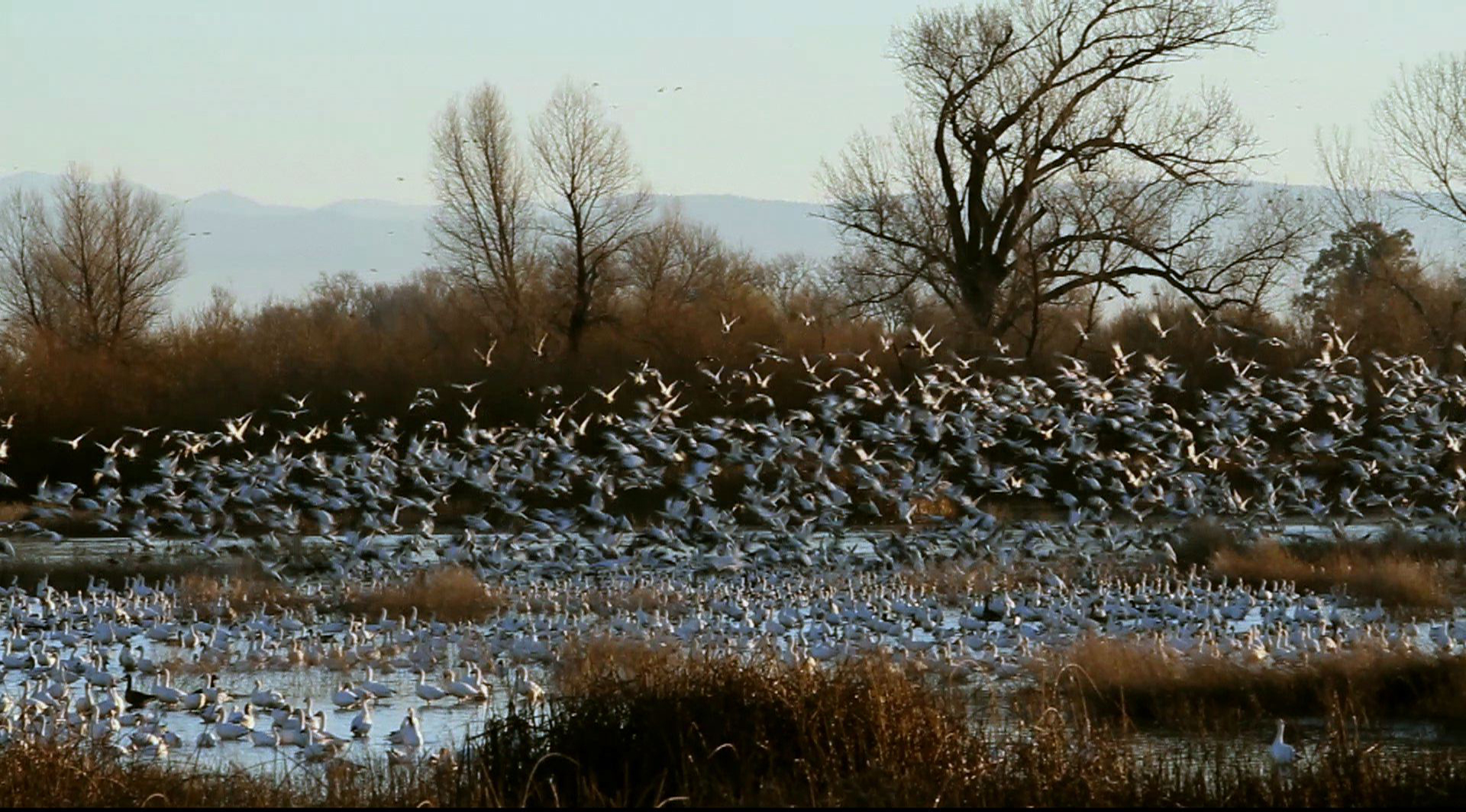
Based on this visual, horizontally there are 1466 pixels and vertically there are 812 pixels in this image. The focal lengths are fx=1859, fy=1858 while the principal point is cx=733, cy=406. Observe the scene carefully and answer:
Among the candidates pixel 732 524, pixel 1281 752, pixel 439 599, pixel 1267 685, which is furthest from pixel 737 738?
pixel 732 524

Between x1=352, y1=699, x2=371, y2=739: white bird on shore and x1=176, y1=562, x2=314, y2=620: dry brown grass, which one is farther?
x1=176, y1=562, x2=314, y2=620: dry brown grass

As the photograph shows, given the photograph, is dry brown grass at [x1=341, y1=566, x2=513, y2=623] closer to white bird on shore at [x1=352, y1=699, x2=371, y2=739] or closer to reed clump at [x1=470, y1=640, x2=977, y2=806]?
white bird on shore at [x1=352, y1=699, x2=371, y2=739]

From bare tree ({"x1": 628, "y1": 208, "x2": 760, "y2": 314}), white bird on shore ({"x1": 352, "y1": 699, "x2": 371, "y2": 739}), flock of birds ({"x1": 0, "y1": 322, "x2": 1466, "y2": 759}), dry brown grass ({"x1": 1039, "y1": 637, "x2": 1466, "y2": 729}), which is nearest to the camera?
white bird on shore ({"x1": 352, "y1": 699, "x2": 371, "y2": 739})

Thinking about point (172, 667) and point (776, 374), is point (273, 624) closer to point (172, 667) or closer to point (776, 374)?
point (172, 667)

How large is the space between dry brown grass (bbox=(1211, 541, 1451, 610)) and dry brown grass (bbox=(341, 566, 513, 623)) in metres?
9.68

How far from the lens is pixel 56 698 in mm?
15156

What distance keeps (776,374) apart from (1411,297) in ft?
46.9

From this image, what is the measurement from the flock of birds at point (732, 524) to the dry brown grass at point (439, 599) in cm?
43

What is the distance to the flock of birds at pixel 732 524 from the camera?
1750cm

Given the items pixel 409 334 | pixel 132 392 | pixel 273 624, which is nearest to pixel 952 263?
pixel 409 334

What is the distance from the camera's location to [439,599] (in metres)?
22.2

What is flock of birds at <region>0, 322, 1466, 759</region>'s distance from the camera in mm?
17500

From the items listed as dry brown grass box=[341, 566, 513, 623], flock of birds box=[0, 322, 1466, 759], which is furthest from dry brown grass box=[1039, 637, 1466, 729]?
dry brown grass box=[341, 566, 513, 623]

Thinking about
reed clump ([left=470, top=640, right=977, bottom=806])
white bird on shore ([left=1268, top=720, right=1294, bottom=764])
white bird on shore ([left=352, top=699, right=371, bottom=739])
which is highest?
reed clump ([left=470, top=640, right=977, bottom=806])
